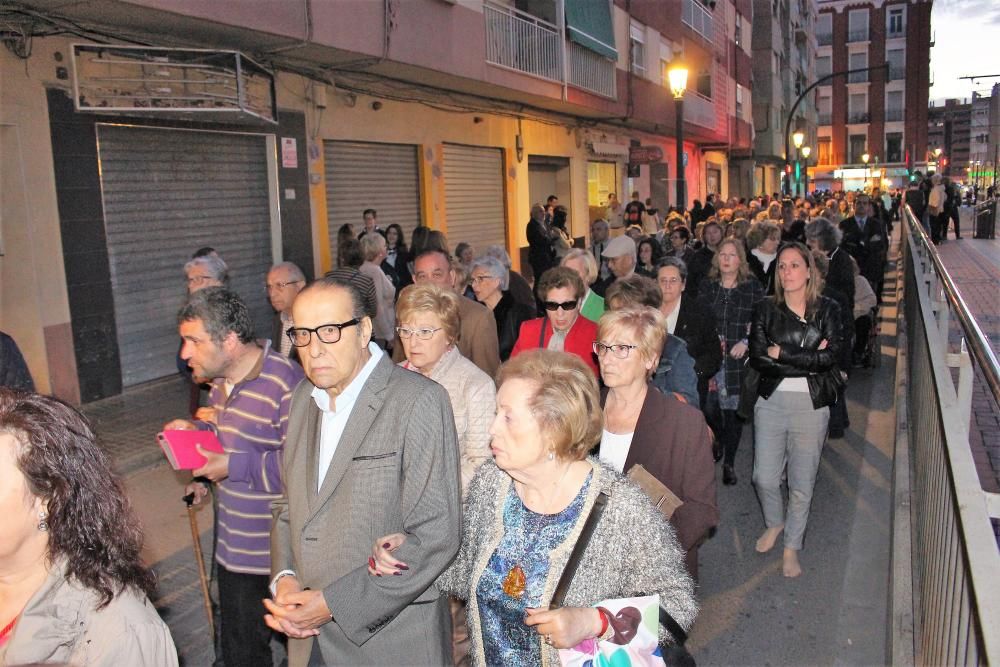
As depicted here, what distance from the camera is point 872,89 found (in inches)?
3063

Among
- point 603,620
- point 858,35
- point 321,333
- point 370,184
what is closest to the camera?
point 603,620

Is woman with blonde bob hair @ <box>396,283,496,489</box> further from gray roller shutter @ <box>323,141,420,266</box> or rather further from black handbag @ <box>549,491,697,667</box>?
gray roller shutter @ <box>323,141,420,266</box>

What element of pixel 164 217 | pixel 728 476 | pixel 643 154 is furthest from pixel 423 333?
pixel 643 154

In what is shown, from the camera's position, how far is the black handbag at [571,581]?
8.06 ft

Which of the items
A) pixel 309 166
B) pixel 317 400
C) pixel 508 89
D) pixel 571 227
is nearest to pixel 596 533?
pixel 317 400

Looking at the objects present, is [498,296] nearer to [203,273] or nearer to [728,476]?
[203,273]

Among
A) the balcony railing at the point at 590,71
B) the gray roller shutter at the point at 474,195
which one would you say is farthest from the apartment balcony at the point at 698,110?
the gray roller shutter at the point at 474,195

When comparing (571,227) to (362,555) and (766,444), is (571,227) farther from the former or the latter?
(362,555)

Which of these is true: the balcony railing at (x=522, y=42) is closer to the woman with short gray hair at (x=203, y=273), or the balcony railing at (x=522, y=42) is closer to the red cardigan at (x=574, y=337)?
the woman with short gray hair at (x=203, y=273)

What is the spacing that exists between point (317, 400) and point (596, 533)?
42.2 inches

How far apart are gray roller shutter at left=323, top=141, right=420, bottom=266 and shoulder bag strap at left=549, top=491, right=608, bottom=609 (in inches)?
423

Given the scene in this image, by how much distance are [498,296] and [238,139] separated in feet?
21.3

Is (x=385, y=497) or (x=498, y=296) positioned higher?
(x=498, y=296)

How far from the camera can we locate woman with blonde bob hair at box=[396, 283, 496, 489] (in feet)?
12.0
